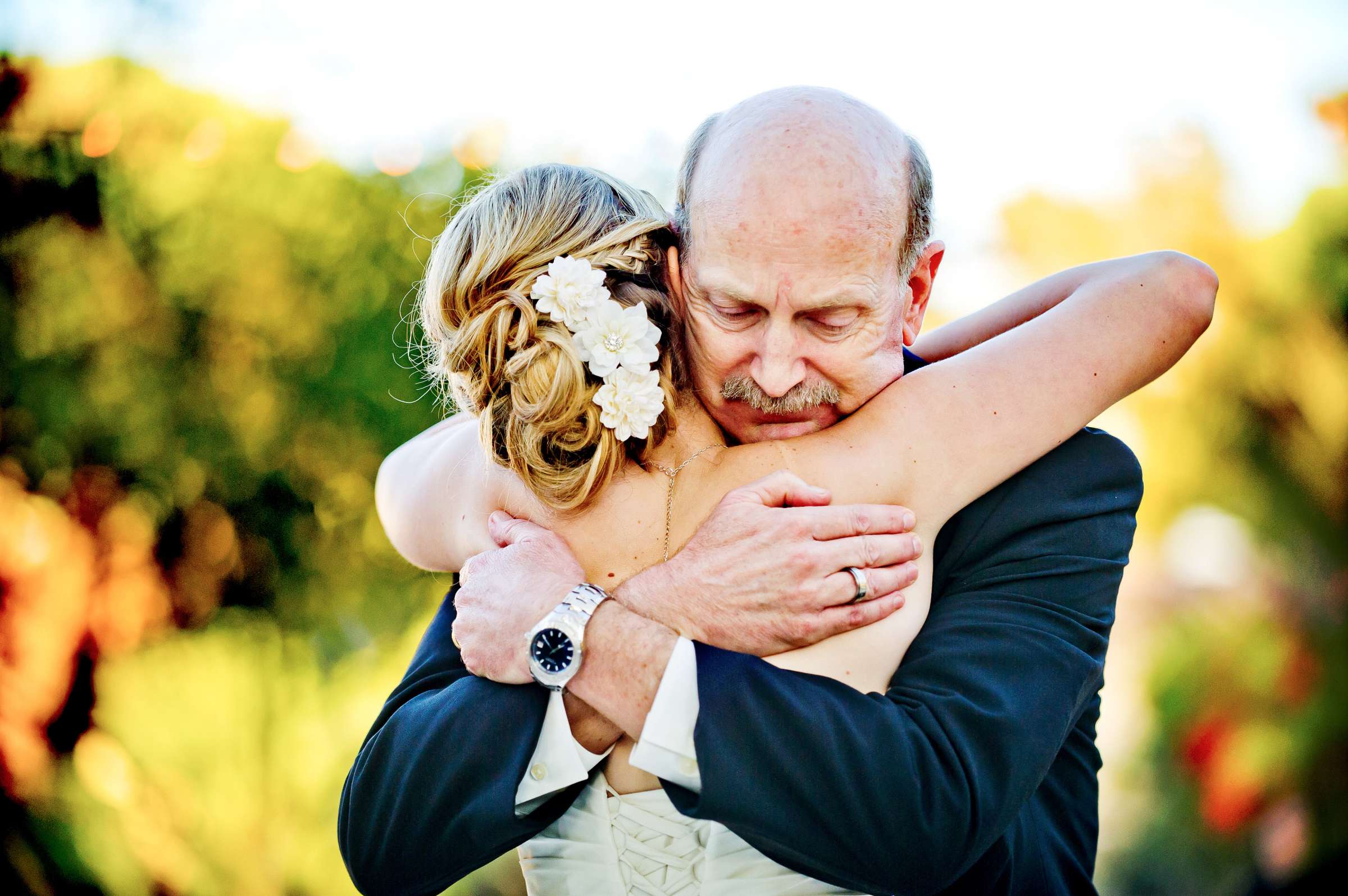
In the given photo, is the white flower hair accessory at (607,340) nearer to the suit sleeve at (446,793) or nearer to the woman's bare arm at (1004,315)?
the suit sleeve at (446,793)

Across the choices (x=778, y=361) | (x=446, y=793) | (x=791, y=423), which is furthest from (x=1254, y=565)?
(x=446, y=793)

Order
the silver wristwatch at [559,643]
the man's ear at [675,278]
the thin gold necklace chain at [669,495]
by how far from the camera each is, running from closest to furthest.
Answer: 1. the silver wristwatch at [559,643]
2. the thin gold necklace chain at [669,495]
3. the man's ear at [675,278]

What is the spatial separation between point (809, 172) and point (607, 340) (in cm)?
52

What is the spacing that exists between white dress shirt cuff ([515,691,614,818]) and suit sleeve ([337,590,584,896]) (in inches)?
0.7

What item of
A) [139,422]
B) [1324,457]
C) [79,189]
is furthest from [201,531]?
[1324,457]

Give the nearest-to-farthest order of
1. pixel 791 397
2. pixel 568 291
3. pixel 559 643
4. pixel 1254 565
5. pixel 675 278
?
1. pixel 559 643
2. pixel 568 291
3. pixel 791 397
4. pixel 675 278
5. pixel 1254 565

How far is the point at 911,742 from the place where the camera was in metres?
1.79

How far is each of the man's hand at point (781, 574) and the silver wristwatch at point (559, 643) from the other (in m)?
0.14

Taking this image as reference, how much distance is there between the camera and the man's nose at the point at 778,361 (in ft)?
6.84

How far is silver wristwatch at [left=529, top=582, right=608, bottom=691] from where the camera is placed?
1.90m

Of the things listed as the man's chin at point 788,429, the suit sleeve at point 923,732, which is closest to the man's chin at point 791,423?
the man's chin at point 788,429

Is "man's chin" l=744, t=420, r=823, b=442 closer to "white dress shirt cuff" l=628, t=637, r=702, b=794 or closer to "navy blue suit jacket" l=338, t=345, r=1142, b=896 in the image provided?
"navy blue suit jacket" l=338, t=345, r=1142, b=896

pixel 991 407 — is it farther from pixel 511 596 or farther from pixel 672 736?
pixel 511 596

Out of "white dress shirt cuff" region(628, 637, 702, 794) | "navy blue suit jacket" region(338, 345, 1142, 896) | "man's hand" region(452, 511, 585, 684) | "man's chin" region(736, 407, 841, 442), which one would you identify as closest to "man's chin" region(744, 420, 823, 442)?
"man's chin" region(736, 407, 841, 442)
